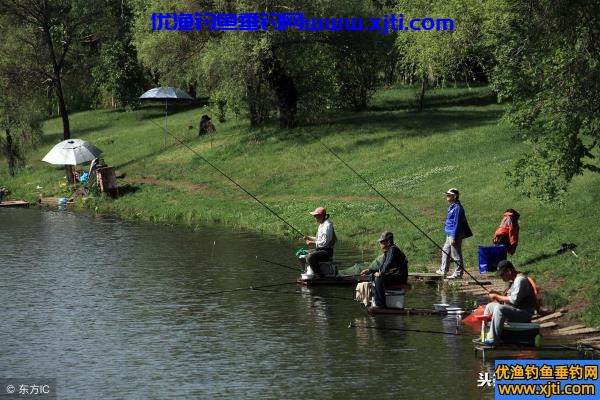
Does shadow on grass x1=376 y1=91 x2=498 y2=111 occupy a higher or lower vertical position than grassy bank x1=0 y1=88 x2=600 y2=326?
higher

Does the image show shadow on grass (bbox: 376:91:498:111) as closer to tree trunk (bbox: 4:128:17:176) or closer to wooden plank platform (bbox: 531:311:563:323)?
tree trunk (bbox: 4:128:17:176)

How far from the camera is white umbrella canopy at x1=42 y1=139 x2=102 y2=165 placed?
165 feet

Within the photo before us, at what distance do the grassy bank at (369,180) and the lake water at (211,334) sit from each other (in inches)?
119

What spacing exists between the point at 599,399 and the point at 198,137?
43.1 meters

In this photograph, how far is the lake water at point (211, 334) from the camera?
1791 centimetres

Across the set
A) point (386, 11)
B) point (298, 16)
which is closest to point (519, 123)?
point (298, 16)

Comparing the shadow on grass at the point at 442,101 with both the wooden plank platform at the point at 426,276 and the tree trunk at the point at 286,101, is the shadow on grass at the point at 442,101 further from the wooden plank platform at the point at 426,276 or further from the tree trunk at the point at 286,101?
the wooden plank platform at the point at 426,276

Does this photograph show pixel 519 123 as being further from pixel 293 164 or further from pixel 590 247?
pixel 293 164

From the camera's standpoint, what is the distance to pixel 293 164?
4841cm

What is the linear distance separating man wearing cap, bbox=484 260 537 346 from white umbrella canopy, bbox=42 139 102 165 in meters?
33.9

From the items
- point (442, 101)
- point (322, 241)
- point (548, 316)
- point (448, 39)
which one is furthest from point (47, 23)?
point (548, 316)

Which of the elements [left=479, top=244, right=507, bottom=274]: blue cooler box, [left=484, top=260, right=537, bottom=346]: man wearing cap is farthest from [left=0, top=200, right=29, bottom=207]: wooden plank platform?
[left=484, top=260, right=537, bottom=346]: man wearing cap

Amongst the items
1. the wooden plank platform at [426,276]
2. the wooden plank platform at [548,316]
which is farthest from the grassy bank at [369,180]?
the wooden plank platform at [426,276]

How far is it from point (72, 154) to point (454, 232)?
93.1 ft
